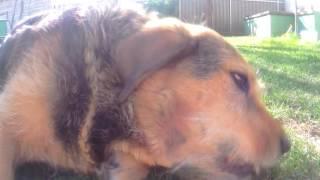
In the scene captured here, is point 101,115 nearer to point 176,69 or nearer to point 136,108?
point 136,108

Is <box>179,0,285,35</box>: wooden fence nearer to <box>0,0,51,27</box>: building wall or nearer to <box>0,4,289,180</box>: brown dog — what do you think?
<box>0,0,51,27</box>: building wall

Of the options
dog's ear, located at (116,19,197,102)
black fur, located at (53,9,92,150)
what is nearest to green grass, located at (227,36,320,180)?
dog's ear, located at (116,19,197,102)

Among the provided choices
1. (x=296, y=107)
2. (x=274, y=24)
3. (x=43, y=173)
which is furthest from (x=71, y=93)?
(x=274, y=24)

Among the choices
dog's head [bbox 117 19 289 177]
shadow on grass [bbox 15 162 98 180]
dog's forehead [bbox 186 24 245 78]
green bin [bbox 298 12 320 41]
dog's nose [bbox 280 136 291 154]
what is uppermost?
dog's forehead [bbox 186 24 245 78]

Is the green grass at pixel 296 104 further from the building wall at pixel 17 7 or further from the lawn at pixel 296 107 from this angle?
the building wall at pixel 17 7

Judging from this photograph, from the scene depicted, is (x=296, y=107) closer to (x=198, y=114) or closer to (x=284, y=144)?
(x=284, y=144)

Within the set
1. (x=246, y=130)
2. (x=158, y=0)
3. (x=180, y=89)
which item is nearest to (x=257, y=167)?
(x=246, y=130)

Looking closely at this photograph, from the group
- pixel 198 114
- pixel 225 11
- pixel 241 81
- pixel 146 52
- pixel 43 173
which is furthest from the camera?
pixel 225 11
